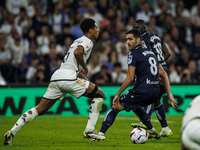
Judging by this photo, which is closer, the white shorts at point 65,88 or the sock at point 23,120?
the sock at point 23,120

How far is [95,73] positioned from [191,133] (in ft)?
36.1

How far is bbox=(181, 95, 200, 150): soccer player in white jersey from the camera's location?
3.51 m

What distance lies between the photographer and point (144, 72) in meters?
6.59

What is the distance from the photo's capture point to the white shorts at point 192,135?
350 centimetres

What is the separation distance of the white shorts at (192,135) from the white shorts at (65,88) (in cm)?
333

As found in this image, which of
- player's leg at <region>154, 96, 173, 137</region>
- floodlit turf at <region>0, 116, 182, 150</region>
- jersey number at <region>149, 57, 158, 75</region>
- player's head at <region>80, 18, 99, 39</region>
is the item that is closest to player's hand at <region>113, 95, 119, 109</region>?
floodlit turf at <region>0, 116, 182, 150</region>

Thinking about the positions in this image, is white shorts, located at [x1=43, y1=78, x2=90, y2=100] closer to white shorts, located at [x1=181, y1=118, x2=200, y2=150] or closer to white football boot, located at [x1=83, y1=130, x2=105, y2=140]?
white football boot, located at [x1=83, y1=130, x2=105, y2=140]

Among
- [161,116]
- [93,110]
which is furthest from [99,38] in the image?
[93,110]

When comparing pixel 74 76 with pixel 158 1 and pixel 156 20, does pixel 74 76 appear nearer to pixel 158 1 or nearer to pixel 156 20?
pixel 156 20

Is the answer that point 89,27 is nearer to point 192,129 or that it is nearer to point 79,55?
point 79,55

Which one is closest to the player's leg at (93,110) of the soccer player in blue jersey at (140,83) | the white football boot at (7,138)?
the soccer player in blue jersey at (140,83)

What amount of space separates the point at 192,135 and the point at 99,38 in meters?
13.4

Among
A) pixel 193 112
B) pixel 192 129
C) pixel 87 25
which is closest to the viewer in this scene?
pixel 192 129

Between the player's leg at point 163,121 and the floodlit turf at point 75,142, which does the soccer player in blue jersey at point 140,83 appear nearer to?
the floodlit turf at point 75,142
